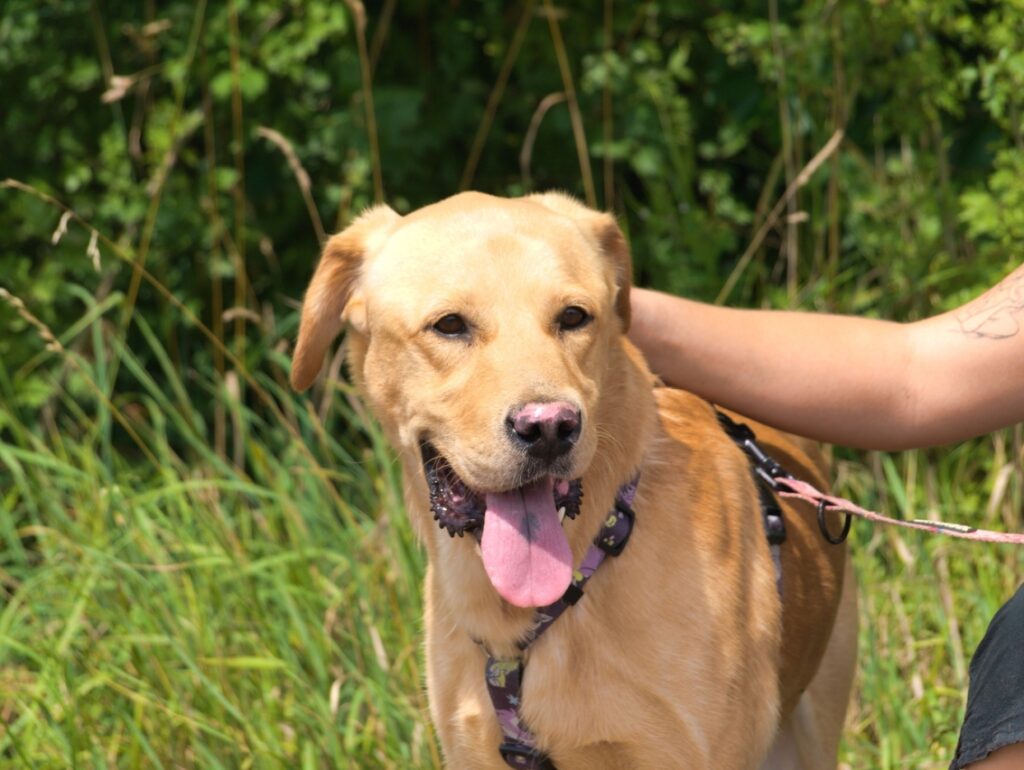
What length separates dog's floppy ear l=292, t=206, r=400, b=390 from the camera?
2.93m

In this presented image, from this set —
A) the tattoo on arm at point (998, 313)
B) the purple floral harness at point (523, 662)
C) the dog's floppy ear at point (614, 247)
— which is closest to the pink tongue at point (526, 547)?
the purple floral harness at point (523, 662)

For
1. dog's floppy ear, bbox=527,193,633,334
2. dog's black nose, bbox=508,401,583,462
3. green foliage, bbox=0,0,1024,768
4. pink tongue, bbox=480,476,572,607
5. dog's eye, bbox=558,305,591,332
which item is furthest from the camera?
green foliage, bbox=0,0,1024,768

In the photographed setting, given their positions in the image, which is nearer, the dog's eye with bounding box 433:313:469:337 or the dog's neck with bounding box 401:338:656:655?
the dog's eye with bounding box 433:313:469:337

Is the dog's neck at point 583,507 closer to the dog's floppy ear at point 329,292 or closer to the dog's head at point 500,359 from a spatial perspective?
the dog's head at point 500,359

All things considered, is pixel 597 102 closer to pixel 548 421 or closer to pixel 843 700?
pixel 843 700

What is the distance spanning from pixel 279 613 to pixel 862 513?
181 centimetres

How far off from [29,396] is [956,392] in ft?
11.3

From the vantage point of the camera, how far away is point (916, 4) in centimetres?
441

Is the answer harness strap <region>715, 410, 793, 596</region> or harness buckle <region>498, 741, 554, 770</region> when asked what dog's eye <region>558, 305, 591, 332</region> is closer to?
harness strap <region>715, 410, 793, 596</region>

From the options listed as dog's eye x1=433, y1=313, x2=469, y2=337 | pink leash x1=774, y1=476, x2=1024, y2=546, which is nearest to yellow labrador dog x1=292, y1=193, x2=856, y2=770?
dog's eye x1=433, y1=313, x2=469, y2=337

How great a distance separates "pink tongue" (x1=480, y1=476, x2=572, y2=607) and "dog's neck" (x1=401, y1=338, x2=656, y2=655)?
0.13 metres

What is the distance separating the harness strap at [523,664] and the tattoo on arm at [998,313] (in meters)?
0.75

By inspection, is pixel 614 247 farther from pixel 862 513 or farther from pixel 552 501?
pixel 862 513

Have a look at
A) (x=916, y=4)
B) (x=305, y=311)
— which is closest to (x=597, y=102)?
(x=916, y=4)
